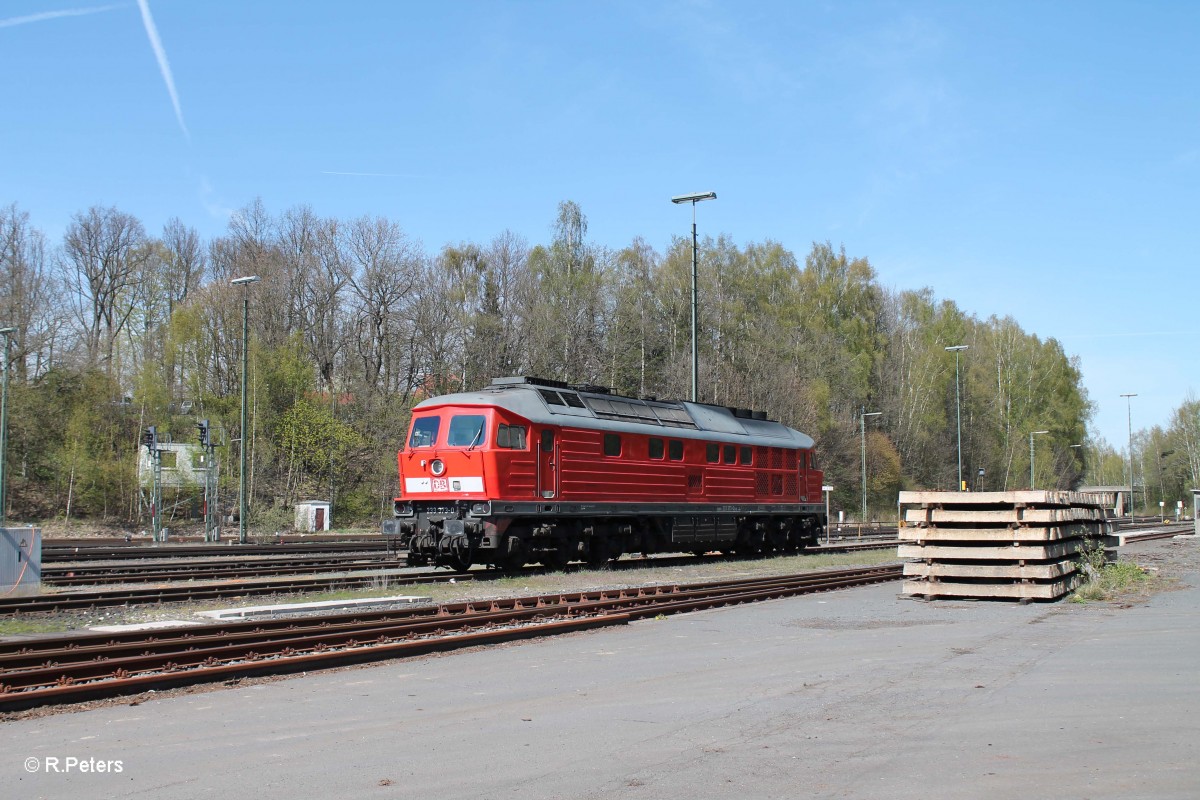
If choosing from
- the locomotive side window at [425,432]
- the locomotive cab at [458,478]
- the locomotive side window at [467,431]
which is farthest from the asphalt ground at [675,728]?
the locomotive side window at [425,432]

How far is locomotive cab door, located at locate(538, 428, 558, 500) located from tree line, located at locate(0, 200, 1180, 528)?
2294 cm

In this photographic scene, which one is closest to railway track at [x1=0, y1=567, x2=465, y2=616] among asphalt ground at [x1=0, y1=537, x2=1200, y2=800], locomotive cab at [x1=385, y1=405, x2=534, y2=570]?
locomotive cab at [x1=385, y1=405, x2=534, y2=570]

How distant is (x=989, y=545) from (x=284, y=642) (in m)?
12.2

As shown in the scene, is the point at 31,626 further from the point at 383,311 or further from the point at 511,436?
the point at 383,311

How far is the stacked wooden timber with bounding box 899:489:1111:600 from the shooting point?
16.0 m

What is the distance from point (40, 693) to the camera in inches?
320

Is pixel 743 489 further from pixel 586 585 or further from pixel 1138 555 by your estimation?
pixel 1138 555

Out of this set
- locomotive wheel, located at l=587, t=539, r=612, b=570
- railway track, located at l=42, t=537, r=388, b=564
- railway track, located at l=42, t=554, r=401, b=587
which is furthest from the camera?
railway track, located at l=42, t=537, r=388, b=564

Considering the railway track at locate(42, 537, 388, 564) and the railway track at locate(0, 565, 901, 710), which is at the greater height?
the railway track at locate(0, 565, 901, 710)

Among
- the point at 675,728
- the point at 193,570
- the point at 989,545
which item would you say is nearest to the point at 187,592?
the point at 193,570

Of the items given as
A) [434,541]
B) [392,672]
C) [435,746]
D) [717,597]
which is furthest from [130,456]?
Answer: [435,746]

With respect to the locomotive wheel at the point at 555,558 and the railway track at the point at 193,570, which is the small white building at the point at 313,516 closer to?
the railway track at the point at 193,570

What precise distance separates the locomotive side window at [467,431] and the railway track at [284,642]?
4.46m

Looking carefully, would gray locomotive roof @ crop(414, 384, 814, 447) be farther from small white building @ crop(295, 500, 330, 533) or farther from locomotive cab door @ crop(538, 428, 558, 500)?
small white building @ crop(295, 500, 330, 533)
